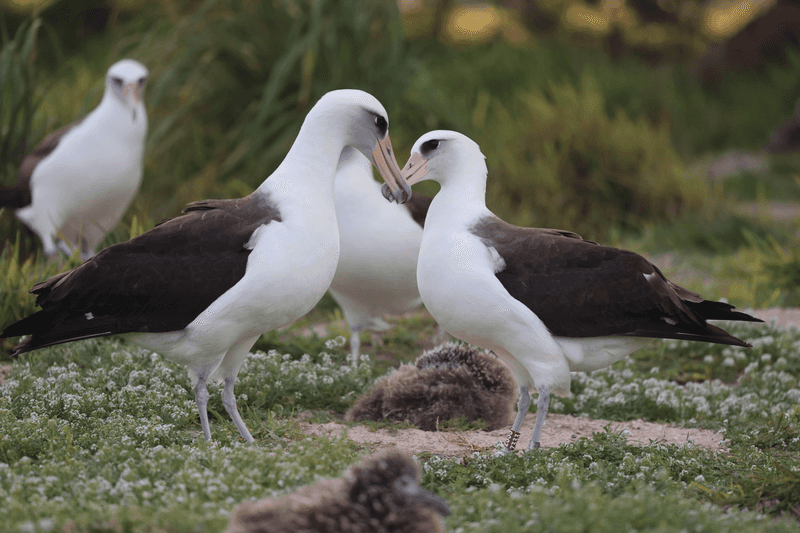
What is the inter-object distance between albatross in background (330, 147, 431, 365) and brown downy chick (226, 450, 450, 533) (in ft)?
8.21

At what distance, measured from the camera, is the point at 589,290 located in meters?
4.13

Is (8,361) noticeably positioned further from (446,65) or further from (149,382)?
(446,65)

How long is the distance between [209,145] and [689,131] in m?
9.13

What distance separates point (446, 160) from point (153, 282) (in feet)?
5.47

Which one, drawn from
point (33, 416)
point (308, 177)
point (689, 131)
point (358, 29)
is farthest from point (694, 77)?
point (33, 416)

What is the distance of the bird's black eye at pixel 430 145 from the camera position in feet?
14.8

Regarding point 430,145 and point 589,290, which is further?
point 430,145

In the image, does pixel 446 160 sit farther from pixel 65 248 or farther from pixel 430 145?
pixel 65 248

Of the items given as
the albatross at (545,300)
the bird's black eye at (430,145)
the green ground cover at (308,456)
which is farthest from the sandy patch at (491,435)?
the bird's black eye at (430,145)

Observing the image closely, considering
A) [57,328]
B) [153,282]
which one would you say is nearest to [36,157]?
[57,328]

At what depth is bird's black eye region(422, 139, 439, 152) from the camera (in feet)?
14.8

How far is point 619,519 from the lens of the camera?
9.56 feet

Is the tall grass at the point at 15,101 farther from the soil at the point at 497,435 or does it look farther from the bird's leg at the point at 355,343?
the soil at the point at 497,435

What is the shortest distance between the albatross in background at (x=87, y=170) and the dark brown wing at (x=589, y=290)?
169 inches
